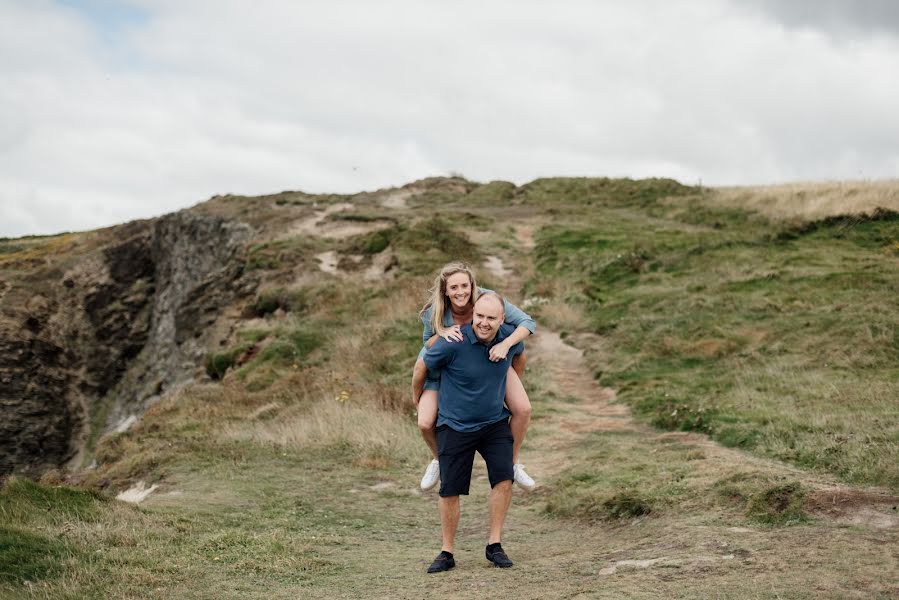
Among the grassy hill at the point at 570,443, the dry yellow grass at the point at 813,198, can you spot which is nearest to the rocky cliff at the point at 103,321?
the grassy hill at the point at 570,443

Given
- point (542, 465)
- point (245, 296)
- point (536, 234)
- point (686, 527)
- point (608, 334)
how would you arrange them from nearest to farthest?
point (686, 527) → point (542, 465) → point (608, 334) → point (245, 296) → point (536, 234)

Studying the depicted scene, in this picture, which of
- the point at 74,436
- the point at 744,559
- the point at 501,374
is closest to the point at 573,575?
the point at 744,559

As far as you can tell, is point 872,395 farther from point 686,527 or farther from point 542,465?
point 686,527

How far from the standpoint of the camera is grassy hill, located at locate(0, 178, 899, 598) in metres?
5.51

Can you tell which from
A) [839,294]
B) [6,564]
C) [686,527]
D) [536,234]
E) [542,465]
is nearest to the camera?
[6,564]

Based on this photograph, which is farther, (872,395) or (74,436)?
(74,436)

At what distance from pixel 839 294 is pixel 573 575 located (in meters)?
12.7

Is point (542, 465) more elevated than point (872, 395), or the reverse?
point (872, 395)

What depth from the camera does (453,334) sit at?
5.96 meters

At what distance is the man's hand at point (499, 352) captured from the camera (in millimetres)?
5871

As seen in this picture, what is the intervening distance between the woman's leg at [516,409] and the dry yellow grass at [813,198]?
70.1 feet

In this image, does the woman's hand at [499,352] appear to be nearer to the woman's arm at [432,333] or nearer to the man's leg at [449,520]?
the woman's arm at [432,333]

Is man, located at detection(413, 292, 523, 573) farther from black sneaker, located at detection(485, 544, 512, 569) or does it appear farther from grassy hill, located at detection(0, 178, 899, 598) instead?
grassy hill, located at detection(0, 178, 899, 598)

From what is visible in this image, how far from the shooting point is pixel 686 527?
646cm
